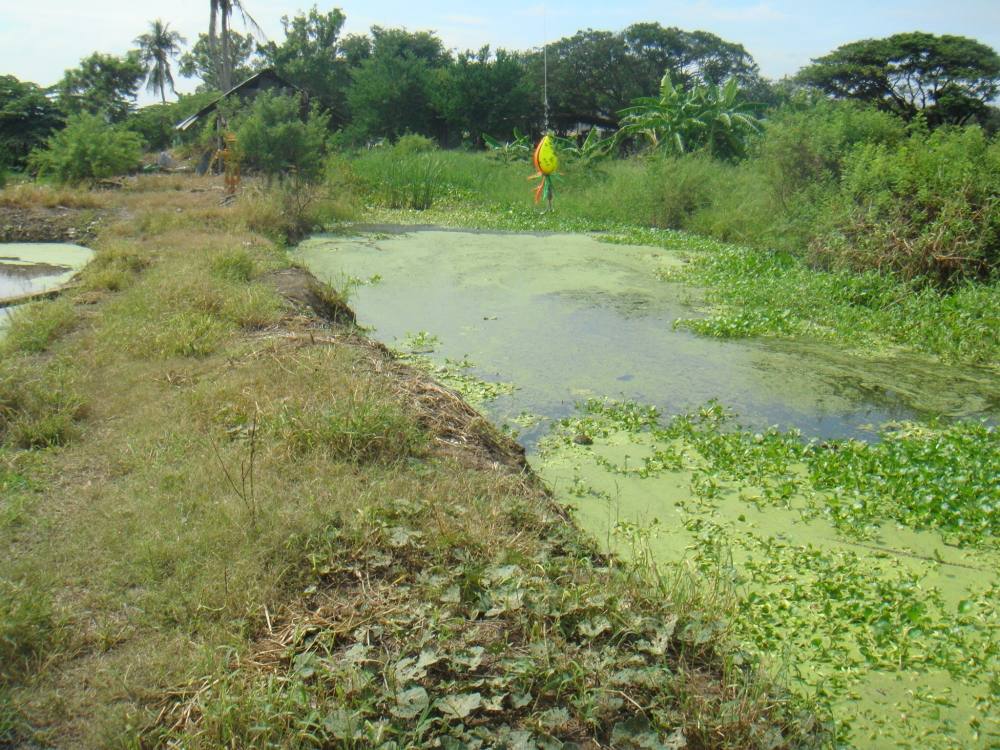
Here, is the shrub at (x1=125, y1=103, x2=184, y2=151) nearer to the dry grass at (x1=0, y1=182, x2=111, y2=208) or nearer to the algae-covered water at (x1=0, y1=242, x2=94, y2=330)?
the dry grass at (x1=0, y1=182, x2=111, y2=208)

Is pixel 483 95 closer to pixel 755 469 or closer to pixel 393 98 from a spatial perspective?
pixel 393 98

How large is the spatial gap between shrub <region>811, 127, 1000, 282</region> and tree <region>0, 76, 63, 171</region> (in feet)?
64.6

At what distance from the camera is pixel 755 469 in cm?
435

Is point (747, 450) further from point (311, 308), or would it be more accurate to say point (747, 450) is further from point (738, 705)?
point (311, 308)

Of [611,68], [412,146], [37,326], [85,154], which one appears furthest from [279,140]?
[611,68]

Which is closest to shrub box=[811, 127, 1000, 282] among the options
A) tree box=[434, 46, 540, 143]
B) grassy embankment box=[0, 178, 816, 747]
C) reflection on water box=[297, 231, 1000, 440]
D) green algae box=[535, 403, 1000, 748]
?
reflection on water box=[297, 231, 1000, 440]

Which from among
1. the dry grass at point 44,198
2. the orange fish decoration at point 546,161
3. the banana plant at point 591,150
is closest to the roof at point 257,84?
the banana plant at point 591,150

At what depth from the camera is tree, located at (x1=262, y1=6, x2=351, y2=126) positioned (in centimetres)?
3278

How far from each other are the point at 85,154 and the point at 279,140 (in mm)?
4979

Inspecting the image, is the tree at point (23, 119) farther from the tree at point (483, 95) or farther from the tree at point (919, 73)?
the tree at point (919, 73)

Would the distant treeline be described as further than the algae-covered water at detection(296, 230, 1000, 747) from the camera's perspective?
Yes

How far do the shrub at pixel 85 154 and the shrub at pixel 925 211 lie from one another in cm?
1314

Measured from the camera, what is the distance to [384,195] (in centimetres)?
1769

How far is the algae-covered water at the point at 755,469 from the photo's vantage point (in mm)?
2777
